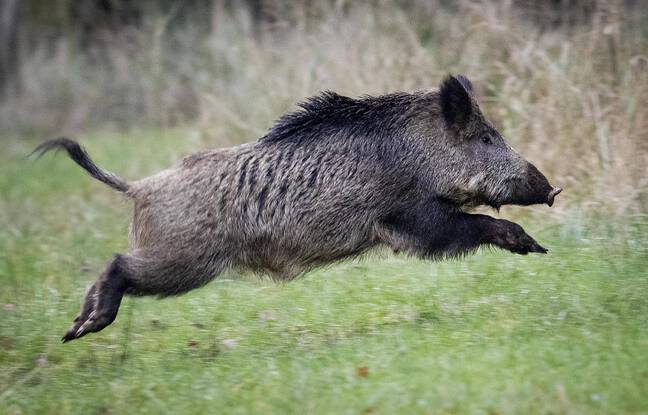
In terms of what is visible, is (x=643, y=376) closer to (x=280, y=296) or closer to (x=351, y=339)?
(x=351, y=339)

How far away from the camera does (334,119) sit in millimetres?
5371

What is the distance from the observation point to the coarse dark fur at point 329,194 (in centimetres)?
500

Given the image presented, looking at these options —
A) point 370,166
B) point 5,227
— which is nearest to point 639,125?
point 370,166

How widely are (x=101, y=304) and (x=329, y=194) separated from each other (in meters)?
1.36

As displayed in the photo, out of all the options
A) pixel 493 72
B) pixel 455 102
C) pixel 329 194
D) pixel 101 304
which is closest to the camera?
pixel 101 304

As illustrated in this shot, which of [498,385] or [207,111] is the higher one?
[207,111]

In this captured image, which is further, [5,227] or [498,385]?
[5,227]

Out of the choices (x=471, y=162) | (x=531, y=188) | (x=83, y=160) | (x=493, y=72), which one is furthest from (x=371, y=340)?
(x=493, y=72)

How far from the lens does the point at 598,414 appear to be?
367cm

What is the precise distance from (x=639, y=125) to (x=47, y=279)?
14.7 ft

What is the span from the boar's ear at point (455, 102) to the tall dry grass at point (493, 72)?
5.30 ft

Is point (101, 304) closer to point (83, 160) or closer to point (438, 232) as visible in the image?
point (83, 160)

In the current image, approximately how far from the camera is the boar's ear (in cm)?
527

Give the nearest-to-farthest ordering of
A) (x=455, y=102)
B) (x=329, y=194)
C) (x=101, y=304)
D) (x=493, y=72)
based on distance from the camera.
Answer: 1. (x=101, y=304)
2. (x=329, y=194)
3. (x=455, y=102)
4. (x=493, y=72)
